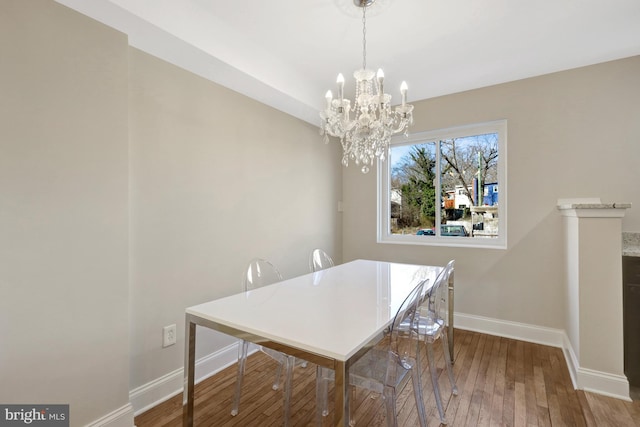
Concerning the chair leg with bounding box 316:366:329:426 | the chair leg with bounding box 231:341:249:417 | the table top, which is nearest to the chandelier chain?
the table top

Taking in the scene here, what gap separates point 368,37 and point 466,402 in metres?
2.63

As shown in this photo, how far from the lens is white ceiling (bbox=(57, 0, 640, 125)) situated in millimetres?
1790

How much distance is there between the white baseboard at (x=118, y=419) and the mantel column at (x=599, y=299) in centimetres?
282

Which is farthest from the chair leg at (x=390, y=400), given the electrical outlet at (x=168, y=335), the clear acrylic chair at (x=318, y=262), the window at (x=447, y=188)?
the window at (x=447, y=188)

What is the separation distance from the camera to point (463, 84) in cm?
282

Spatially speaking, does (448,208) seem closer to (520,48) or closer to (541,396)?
(520,48)

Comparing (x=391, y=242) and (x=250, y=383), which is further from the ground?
(x=391, y=242)

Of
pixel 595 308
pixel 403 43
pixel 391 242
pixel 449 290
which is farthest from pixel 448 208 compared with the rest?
pixel 403 43

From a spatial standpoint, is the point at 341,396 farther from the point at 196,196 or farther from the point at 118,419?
the point at 196,196

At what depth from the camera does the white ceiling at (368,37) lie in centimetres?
179

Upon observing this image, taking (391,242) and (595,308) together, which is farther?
(391,242)

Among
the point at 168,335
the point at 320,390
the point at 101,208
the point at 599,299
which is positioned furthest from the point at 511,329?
the point at 101,208

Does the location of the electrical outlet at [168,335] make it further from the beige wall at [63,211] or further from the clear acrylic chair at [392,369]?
the clear acrylic chair at [392,369]

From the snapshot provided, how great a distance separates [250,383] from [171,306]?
0.79m
